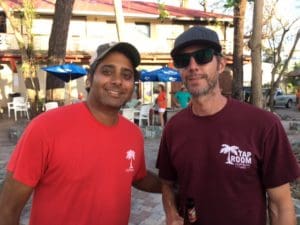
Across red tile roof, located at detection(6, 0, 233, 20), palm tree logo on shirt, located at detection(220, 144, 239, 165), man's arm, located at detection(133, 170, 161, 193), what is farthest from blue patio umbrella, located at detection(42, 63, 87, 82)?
red tile roof, located at detection(6, 0, 233, 20)

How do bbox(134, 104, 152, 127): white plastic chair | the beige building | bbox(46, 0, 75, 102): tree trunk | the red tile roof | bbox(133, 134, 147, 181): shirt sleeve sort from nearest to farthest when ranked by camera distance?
bbox(133, 134, 147, 181): shirt sleeve < bbox(46, 0, 75, 102): tree trunk < bbox(134, 104, 152, 127): white plastic chair < the beige building < the red tile roof

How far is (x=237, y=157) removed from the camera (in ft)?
7.48

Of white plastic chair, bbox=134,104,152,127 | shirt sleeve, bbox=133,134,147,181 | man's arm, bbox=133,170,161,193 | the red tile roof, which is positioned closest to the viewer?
shirt sleeve, bbox=133,134,147,181

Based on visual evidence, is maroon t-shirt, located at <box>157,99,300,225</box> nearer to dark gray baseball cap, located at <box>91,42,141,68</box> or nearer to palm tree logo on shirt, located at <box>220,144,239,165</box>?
palm tree logo on shirt, located at <box>220,144,239,165</box>

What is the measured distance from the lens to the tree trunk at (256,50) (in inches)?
348

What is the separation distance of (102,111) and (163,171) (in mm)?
526

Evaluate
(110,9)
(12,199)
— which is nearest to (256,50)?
(12,199)

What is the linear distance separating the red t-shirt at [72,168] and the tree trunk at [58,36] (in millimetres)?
10340

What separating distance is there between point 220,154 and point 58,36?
1081cm

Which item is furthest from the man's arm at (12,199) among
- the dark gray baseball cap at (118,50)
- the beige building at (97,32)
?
the beige building at (97,32)

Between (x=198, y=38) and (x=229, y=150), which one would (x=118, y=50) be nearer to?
(x=198, y=38)

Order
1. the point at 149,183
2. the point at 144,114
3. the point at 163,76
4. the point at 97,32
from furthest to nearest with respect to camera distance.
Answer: the point at 97,32 → the point at 163,76 → the point at 144,114 → the point at 149,183

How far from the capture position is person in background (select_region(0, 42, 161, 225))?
223 cm

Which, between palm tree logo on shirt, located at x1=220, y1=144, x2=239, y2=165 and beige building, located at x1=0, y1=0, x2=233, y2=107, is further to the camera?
beige building, located at x1=0, y1=0, x2=233, y2=107
